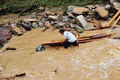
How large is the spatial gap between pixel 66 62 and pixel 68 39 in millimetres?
1557

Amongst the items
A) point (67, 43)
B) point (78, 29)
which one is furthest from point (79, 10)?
point (67, 43)

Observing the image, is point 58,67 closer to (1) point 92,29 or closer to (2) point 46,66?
(2) point 46,66

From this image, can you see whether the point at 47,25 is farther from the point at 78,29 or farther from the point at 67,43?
the point at 67,43

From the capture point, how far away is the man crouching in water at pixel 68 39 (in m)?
8.19

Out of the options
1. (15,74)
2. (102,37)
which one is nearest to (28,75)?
(15,74)

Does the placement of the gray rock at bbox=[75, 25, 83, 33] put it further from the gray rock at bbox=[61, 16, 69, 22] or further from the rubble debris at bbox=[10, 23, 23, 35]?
the rubble debris at bbox=[10, 23, 23, 35]

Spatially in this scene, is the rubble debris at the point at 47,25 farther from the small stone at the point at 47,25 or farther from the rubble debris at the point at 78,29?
the rubble debris at the point at 78,29

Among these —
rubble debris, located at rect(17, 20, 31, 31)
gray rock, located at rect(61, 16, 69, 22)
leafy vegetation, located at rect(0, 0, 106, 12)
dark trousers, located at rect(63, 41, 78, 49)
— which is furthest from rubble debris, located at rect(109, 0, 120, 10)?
rubble debris, located at rect(17, 20, 31, 31)

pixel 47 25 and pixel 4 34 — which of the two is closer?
pixel 4 34

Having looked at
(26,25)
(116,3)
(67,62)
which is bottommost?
(67,62)

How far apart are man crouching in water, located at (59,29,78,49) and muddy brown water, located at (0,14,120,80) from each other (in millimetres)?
311

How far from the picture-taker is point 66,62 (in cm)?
740

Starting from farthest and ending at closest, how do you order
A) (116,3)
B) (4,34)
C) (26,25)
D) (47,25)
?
1. (116,3)
2. (47,25)
3. (26,25)
4. (4,34)

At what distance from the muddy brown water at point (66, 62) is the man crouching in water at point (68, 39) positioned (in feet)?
1.02
